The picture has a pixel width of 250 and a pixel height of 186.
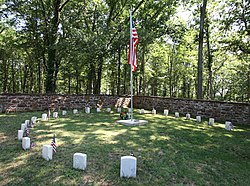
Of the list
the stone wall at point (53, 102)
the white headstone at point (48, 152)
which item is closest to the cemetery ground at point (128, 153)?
the white headstone at point (48, 152)

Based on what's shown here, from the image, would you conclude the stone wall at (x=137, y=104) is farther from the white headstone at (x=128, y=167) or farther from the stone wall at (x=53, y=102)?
the white headstone at (x=128, y=167)

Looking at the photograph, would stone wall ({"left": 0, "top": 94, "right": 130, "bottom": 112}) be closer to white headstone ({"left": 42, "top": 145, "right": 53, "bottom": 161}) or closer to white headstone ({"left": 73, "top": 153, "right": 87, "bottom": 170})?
white headstone ({"left": 42, "top": 145, "right": 53, "bottom": 161})

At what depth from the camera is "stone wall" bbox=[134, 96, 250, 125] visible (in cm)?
912

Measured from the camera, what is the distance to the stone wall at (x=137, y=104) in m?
9.42

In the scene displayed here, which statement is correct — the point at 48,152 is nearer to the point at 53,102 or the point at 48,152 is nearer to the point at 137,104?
the point at 53,102

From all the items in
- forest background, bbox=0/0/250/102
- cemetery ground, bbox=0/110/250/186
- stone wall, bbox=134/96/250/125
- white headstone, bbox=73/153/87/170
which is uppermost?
forest background, bbox=0/0/250/102

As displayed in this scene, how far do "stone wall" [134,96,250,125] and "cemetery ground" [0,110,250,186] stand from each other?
10.4 ft

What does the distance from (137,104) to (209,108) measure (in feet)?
19.9

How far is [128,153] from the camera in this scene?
4355 mm

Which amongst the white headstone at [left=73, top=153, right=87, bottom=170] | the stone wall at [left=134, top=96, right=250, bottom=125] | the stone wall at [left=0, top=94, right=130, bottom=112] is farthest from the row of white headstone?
the stone wall at [left=0, top=94, right=130, bottom=112]

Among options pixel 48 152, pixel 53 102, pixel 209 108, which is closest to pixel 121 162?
pixel 48 152

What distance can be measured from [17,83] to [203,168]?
28.1 m

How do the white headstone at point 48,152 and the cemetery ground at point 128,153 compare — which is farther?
the white headstone at point 48,152

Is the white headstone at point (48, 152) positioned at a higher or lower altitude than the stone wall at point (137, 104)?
lower
